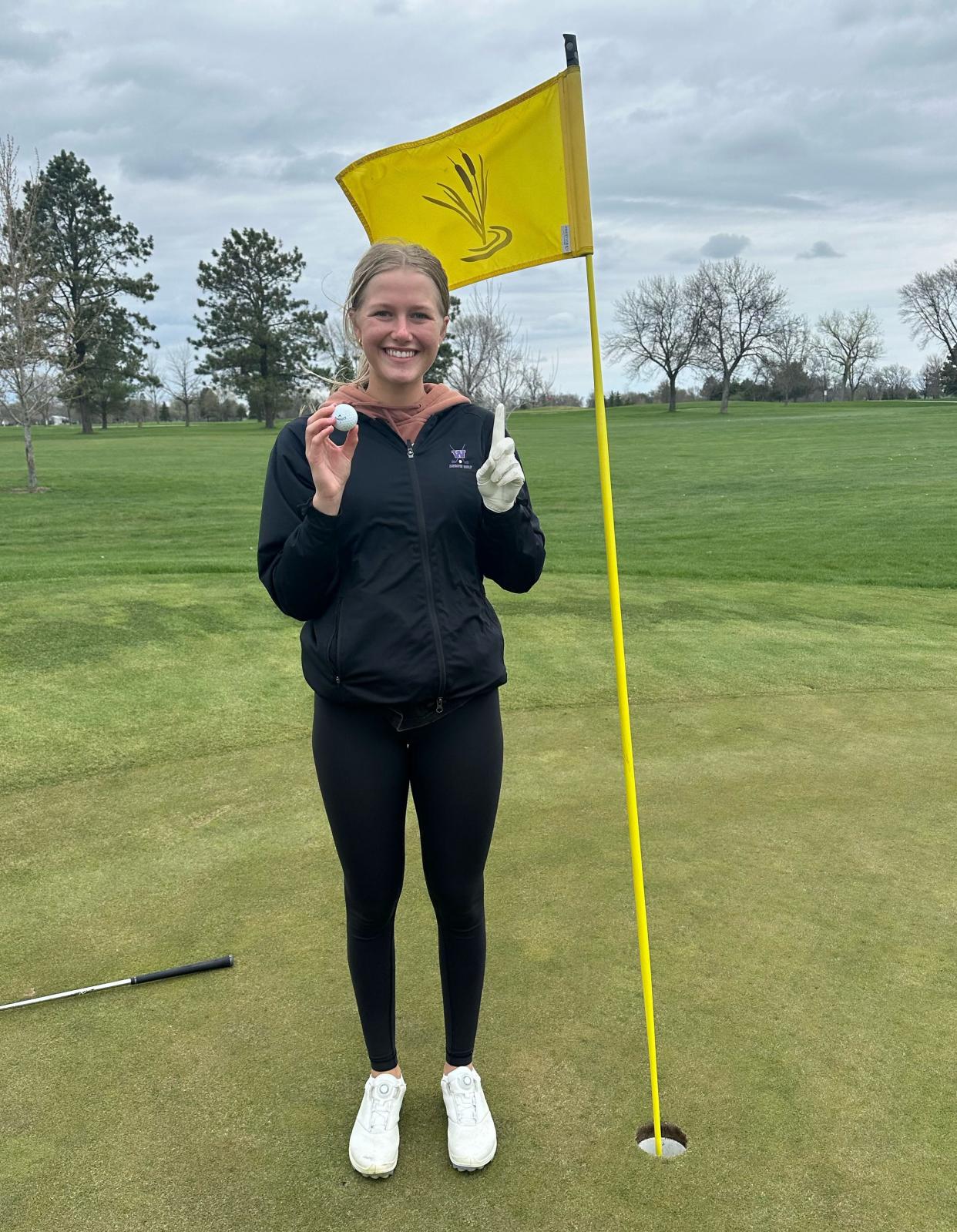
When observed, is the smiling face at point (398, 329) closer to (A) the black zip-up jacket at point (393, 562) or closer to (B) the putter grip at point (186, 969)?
(A) the black zip-up jacket at point (393, 562)

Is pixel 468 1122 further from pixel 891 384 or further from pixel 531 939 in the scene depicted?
pixel 891 384

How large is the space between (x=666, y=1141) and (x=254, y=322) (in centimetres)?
5624

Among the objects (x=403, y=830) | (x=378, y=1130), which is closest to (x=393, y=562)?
(x=403, y=830)

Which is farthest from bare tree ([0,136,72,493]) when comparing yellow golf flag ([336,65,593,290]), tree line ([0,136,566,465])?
yellow golf flag ([336,65,593,290])

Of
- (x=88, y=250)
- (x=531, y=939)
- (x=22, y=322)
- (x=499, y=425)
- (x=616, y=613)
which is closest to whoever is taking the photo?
(x=499, y=425)

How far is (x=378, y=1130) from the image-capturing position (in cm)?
225

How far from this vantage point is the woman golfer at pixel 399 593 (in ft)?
7.02

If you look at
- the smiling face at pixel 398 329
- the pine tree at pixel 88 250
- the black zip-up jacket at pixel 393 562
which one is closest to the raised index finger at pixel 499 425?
the black zip-up jacket at pixel 393 562

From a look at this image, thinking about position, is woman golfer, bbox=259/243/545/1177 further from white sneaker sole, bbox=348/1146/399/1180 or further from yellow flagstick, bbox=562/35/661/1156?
yellow flagstick, bbox=562/35/661/1156

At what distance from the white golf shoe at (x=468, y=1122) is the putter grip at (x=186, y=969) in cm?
88

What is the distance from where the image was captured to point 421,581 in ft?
7.11

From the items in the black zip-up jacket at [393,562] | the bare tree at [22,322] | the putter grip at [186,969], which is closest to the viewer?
the black zip-up jacket at [393,562]

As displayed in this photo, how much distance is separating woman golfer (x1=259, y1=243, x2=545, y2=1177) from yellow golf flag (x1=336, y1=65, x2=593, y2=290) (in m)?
0.52

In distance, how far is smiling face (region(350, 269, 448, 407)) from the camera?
85.3 inches
